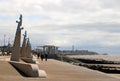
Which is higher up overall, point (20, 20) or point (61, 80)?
point (20, 20)

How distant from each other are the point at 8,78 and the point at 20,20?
8.97 metres

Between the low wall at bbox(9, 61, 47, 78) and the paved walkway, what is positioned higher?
the low wall at bbox(9, 61, 47, 78)

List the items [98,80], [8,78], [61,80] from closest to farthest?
[8,78] < [61,80] < [98,80]

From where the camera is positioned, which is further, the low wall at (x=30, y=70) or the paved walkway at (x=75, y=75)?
the paved walkway at (x=75, y=75)

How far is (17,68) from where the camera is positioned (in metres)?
26.8

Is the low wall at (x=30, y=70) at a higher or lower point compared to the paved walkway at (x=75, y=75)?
higher

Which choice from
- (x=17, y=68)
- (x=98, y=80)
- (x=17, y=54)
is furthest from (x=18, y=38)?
(x=98, y=80)

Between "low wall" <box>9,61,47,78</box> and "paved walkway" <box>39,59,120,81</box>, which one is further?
"paved walkway" <box>39,59,120,81</box>

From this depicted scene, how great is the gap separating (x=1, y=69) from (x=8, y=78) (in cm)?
325

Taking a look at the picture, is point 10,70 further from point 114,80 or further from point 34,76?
point 114,80

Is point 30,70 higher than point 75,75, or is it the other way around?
point 30,70

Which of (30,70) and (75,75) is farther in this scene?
(75,75)

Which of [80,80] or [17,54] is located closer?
[80,80]

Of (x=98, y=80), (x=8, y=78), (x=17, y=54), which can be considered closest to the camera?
(x=8, y=78)
